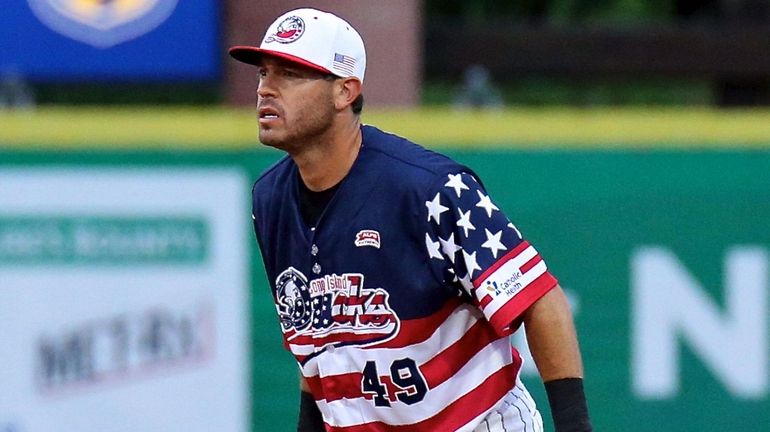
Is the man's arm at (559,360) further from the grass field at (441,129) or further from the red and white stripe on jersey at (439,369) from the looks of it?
the grass field at (441,129)

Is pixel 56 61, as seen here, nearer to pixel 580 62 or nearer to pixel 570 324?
pixel 580 62

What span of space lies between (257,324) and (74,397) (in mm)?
905

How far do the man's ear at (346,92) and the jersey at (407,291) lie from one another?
0.45ft

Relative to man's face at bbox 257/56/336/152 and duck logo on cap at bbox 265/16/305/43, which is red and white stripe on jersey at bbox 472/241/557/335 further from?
duck logo on cap at bbox 265/16/305/43

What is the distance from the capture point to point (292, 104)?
12.1ft

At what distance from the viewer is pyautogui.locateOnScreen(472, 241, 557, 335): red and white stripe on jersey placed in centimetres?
354

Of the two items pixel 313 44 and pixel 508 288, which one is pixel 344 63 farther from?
pixel 508 288

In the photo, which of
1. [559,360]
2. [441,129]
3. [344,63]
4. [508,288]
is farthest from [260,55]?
[441,129]

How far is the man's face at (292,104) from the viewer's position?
12.0 feet

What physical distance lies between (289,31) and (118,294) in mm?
3322

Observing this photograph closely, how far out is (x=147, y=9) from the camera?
24.8 feet

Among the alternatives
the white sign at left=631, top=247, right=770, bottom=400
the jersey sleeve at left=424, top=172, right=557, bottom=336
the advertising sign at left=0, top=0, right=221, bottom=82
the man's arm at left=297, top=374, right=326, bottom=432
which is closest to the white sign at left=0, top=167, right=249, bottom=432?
the advertising sign at left=0, top=0, right=221, bottom=82

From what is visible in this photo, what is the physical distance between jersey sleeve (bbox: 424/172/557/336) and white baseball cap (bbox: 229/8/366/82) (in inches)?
16.1

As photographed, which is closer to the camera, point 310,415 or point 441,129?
point 310,415
